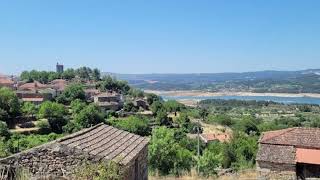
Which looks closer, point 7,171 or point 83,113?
point 7,171

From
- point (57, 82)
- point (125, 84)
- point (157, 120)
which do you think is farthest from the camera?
point (125, 84)

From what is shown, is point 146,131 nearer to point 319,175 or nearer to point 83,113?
point 83,113

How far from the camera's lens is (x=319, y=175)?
20250 mm

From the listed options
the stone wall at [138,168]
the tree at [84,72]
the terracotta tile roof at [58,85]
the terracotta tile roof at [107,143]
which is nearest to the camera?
the terracotta tile roof at [107,143]

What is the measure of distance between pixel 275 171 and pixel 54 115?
58.1 m

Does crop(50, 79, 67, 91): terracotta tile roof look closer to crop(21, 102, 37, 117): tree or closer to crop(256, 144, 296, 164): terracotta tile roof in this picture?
crop(21, 102, 37, 117): tree

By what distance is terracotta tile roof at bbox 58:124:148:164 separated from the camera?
10297 mm

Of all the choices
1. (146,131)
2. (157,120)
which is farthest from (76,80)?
(146,131)

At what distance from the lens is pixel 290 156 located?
20516 millimetres

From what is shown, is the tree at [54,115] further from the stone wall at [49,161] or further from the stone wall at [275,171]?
the stone wall at [49,161]

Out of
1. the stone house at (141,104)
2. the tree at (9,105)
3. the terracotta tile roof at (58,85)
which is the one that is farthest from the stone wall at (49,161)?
the terracotta tile roof at (58,85)

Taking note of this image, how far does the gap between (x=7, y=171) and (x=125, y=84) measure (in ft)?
414

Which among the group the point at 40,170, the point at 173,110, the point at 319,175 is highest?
the point at 40,170

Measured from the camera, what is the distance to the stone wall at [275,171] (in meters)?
20.1
